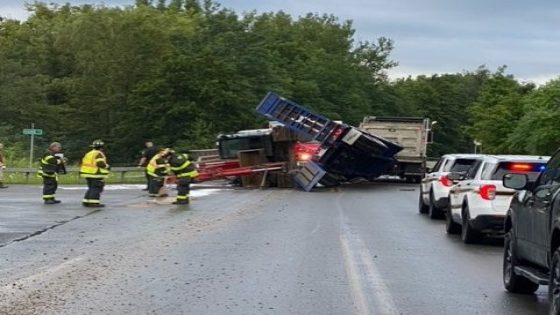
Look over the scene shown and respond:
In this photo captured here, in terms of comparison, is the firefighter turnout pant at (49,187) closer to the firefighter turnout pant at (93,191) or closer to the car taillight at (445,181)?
the firefighter turnout pant at (93,191)

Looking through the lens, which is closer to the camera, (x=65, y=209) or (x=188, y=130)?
(x=65, y=209)

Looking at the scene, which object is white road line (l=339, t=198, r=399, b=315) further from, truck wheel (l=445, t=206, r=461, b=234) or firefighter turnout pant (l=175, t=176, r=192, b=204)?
firefighter turnout pant (l=175, t=176, r=192, b=204)

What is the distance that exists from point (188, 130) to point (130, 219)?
38665 mm

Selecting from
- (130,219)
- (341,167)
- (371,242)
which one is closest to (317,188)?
(341,167)

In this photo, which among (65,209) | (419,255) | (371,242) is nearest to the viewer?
(419,255)

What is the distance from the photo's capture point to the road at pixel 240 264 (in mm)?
9492

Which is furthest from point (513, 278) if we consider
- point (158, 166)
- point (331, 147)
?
point (331, 147)

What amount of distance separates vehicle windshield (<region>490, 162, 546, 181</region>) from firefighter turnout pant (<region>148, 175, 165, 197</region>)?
1322 cm

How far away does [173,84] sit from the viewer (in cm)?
5950

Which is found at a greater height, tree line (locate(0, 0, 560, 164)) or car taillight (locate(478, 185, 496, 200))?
tree line (locate(0, 0, 560, 164))

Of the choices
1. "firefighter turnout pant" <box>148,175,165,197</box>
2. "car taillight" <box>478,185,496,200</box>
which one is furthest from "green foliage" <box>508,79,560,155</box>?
"car taillight" <box>478,185,496,200</box>

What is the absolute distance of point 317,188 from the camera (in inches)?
1430

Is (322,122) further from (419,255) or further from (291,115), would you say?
(419,255)

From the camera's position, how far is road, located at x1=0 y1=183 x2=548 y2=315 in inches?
374
